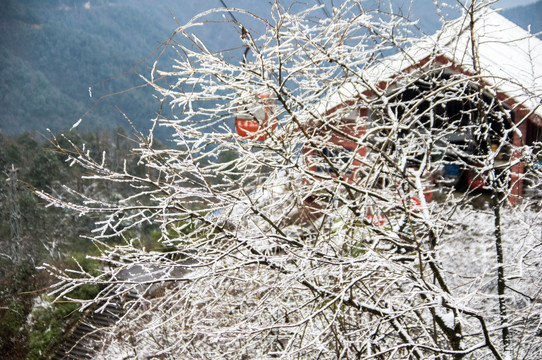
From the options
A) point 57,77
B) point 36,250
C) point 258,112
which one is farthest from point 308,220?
point 57,77

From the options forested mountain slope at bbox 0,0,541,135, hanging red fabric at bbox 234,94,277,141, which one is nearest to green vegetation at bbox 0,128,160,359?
hanging red fabric at bbox 234,94,277,141

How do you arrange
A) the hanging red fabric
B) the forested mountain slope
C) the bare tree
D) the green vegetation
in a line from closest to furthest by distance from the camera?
1. the bare tree
2. the hanging red fabric
3. the green vegetation
4. the forested mountain slope

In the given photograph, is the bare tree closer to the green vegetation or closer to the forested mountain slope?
the green vegetation

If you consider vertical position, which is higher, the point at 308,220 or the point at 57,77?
the point at 308,220

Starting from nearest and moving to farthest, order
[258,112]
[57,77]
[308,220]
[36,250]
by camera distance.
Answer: [308,220]
[258,112]
[36,250]
[57,77]

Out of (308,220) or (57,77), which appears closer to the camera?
(308,220)

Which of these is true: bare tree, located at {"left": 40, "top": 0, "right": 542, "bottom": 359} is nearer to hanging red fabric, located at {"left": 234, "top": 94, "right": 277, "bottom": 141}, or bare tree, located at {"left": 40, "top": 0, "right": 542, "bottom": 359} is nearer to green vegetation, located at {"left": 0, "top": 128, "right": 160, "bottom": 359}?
hanging red fabric, located at {"left": 234, "top": 94, "right": 277, "bottom": 141}

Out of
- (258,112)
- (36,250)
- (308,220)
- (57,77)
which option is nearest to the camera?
(308,220)

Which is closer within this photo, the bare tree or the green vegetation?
the bare tree

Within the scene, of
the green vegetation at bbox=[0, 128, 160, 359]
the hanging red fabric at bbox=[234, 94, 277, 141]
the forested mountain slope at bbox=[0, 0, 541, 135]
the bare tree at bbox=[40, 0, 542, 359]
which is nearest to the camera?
the bare tree at bbox=[40, 0, 542, 359]

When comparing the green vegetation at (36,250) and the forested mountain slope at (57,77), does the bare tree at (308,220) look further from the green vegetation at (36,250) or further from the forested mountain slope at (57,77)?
the forested mountain slope at (57,77)

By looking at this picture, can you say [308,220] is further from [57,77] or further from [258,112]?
[57,77]

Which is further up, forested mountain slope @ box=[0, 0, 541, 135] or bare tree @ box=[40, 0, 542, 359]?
bare tree @ box=[40, 0, 542, 359]

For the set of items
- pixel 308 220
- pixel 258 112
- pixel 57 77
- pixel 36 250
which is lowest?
pixel 57 77
